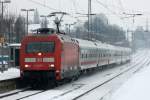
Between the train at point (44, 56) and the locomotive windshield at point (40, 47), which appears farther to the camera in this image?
the locomotive windshield at point (40, 47)

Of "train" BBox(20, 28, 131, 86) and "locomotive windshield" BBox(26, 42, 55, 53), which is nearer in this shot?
"train" BBox(20, 28, 131, 86)

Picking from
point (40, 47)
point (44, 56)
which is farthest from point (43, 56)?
point (40, 47)

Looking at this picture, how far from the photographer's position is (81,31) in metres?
93.3

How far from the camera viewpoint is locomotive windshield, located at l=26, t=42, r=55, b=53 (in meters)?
27.1

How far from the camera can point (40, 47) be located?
27234 mm

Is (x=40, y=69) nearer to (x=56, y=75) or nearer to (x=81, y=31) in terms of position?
(x=56, y=75)

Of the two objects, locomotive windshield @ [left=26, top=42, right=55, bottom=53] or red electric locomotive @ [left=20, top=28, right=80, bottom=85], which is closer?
red electric locomotive @ [left=20, top=28, right=80, bottom=85]

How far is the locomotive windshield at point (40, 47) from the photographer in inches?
1065

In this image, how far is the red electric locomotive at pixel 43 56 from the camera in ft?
87.4

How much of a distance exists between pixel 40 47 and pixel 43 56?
1.98 ft

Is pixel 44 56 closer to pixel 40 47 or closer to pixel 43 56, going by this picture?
pixel 43 56

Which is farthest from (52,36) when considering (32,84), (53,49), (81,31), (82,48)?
(81,31)

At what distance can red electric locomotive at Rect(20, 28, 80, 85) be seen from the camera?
26641 mm

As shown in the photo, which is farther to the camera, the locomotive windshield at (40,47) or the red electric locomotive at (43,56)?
the locomotive windshield at (40,47)
